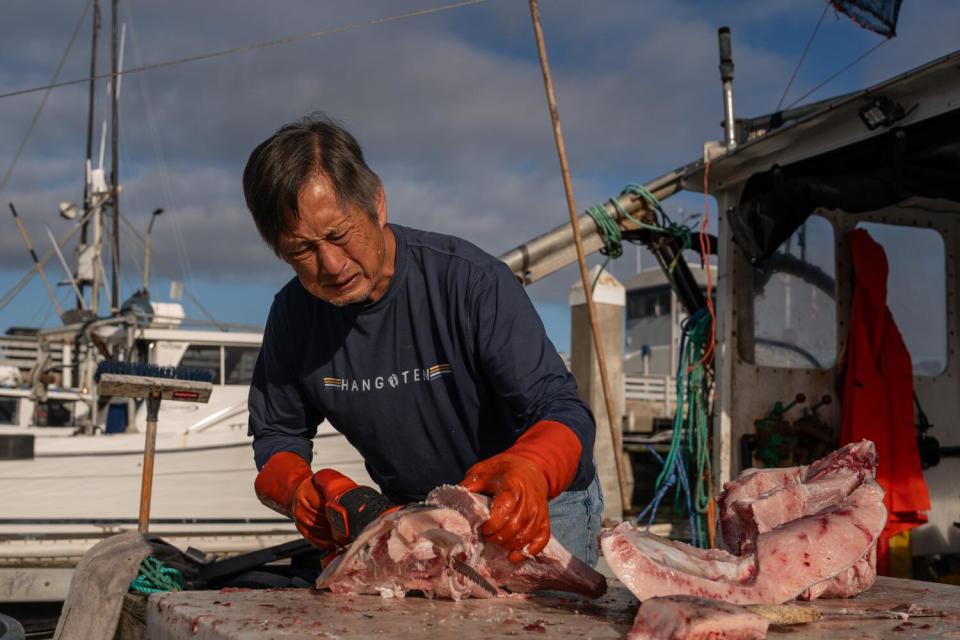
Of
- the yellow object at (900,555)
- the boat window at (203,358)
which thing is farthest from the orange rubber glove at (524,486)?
the boat window at (203,358)

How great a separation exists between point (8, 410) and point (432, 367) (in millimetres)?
12552

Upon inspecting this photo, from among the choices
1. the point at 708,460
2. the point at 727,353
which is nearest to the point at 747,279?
the point at 727,353

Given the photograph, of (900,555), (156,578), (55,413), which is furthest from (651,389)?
(156,578)

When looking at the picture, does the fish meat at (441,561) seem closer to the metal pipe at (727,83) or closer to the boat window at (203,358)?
the metal pipe at (727,83)

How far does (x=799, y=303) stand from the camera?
6707 mm

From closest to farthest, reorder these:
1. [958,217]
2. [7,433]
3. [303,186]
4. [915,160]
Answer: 1. [303,186]
2. [915,160]
3. [958,217]
4. [7,433]

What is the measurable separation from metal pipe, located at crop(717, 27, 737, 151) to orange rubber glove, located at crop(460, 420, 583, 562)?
4.70 m

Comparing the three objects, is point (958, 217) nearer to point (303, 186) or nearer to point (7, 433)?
point (303, 186)

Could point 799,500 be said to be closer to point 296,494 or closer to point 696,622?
point 696,622

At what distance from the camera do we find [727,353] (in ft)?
21.3

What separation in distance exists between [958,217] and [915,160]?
207cm

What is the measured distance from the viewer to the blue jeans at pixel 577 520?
2867 mm

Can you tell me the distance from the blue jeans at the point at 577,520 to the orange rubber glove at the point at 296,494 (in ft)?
2.31

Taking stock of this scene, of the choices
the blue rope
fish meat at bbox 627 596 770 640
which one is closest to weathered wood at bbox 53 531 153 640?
fish meat at bbox 627 596 770 640
